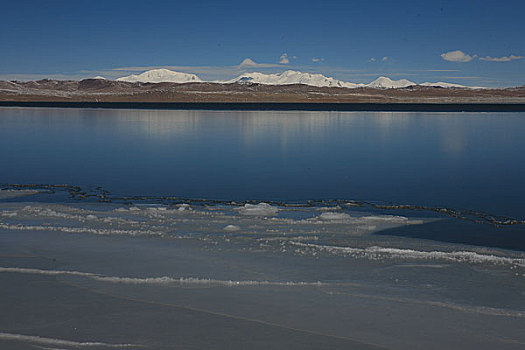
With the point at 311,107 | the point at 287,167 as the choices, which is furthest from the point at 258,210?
the point at 311,107

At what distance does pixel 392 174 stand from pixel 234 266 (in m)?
10.3

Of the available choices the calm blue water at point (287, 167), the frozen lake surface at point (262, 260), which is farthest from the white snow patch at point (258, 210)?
the calm blue water at point (287, 167)

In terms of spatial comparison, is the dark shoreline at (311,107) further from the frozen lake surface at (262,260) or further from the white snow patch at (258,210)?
the white snow patch at (258,210)

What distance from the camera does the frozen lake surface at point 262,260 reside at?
5.21 metres

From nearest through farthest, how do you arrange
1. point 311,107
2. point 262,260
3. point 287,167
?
1. point 262,260
2. point 287,167
3. point 311,107

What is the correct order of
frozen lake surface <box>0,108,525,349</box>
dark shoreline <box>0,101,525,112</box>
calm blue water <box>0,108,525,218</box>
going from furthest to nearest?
dark shoreline <box>0,101,525,112</box>, calm blue water <box>0,108,525,218</box>, frozen lake surface <box>0,108,525,349</box>

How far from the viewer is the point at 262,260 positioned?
7465mm

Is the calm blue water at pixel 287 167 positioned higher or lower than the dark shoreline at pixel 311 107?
lower

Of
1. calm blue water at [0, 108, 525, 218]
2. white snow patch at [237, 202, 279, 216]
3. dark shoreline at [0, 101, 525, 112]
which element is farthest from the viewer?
dark shoreline at [0, 101, 525, 112]

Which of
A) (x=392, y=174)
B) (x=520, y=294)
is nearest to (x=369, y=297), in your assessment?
(x=520, y=294)

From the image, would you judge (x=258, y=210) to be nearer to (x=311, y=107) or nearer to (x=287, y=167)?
(x=287, y=167)

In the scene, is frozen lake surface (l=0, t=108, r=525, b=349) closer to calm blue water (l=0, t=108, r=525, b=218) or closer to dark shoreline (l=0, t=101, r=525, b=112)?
calm blue water (l=0, t=108, r=525, b=218)

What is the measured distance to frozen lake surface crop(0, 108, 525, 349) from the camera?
17.1 ft

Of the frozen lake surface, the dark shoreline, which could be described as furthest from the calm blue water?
the dark shoreline
